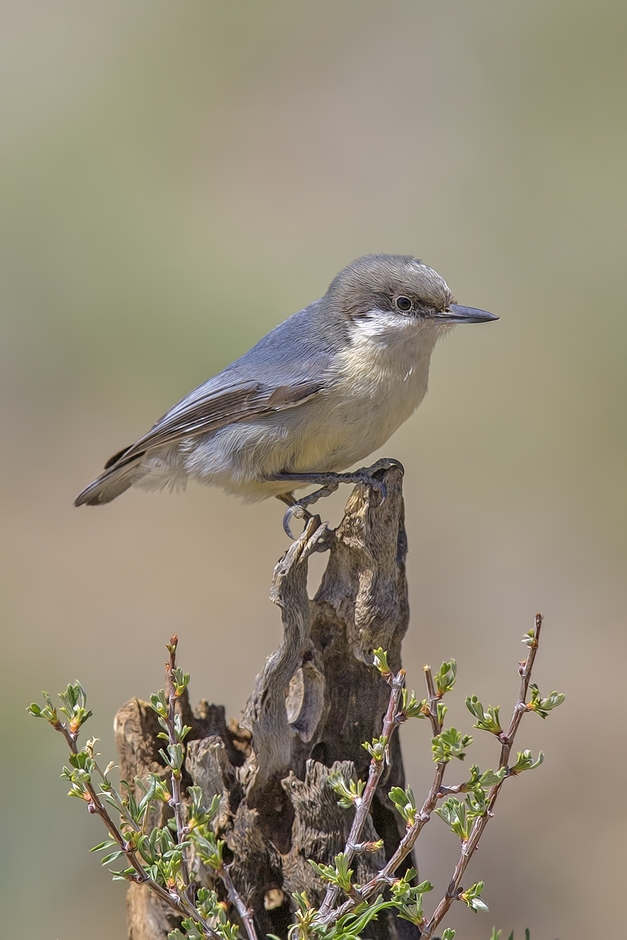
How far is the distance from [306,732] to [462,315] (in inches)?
69.0

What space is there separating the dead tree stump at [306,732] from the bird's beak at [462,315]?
31.9 inches

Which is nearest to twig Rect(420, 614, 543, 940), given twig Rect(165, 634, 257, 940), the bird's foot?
twig Rect(165, 634, 257, 940)

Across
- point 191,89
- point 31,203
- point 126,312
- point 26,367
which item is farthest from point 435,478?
point 191,89

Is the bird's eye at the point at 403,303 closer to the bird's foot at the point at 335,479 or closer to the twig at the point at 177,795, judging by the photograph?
the bird's foot at the point at 335,479

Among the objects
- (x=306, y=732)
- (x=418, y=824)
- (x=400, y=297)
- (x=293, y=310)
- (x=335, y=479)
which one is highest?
(x=293, y=310)

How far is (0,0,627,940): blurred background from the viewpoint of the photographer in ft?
18.4

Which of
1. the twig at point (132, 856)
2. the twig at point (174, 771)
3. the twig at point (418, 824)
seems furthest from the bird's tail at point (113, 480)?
the twig at point (418, 824)

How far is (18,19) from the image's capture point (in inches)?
448

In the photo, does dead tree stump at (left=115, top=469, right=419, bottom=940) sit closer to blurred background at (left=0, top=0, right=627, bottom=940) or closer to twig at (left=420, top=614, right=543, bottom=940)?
twig at (left=420, top=614, right=543, bottom=940)

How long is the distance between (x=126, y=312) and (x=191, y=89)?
3724 millimetres

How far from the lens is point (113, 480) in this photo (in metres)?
4.30

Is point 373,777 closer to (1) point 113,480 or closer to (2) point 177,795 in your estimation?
(2) point 177,795

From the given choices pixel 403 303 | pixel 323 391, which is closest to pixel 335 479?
pixel 323 391

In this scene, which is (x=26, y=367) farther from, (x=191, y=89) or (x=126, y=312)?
(x=191, y=89)
